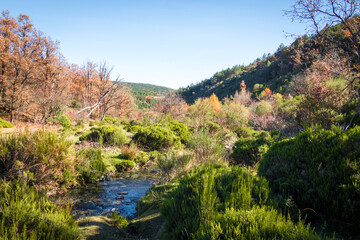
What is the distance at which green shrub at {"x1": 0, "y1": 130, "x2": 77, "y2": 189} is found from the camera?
4.35 metres

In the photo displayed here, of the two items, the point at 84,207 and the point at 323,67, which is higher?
the point at 323,67

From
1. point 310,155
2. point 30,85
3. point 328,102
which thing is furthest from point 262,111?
point 30,85

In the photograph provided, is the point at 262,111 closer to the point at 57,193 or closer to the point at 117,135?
the point at 117,135

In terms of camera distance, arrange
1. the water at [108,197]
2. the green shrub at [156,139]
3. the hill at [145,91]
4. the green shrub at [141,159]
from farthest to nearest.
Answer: the hill at [145,91], the green shrub at [156,139], the green shrub at [141,159], the water at [108,197]

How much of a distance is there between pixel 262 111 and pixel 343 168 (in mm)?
17692

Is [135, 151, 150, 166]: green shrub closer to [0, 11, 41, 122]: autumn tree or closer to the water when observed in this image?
the water

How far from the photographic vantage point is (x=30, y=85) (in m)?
19.8

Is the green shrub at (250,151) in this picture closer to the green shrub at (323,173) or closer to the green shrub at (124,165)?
the green shrub at (323,173)

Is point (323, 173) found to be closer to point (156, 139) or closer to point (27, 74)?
point (156, 139)

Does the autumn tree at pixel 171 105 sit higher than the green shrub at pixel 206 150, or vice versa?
the autumn tree at pixel 171 105

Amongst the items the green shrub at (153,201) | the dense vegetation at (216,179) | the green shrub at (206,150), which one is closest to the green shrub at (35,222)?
the dense vegetation at (216,179)

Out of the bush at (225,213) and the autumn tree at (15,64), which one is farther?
the autumn tree at (15,64)

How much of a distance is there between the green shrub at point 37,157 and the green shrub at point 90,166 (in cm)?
82

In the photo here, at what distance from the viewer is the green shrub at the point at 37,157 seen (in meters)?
4.35
